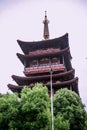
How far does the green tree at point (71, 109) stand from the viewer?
32.4 metres

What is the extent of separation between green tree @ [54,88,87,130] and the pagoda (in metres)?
8.24

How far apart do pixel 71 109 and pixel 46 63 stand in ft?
54.1

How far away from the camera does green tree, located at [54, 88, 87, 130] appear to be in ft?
106

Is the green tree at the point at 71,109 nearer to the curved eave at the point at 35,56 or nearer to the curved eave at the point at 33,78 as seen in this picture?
the curved eave at the point at 33,78

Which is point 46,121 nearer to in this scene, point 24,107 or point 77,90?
point 24,107

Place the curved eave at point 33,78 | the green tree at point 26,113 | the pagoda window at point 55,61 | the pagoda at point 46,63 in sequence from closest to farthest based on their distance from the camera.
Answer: the green tree at point 26,113 < the curved eave at point 33,78 < the pagoda at point 46,63 < the pagoda window at point 55,61

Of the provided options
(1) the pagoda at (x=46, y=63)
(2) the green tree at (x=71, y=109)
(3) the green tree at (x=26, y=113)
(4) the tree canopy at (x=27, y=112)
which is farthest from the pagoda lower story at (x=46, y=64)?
(3) the green tree at (x=26, y=113)

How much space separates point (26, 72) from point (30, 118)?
21969 millimetres

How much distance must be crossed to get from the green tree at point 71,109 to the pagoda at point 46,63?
8.24 metres

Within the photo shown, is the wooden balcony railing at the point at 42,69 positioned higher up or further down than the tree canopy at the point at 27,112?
higher up

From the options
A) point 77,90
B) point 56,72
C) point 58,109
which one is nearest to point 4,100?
point 58,109

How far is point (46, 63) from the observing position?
160 ft

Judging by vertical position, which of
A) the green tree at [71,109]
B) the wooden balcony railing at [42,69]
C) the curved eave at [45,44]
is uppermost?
the curved eave at [45,44]

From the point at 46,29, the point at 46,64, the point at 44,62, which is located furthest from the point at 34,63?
the point at 46,29
